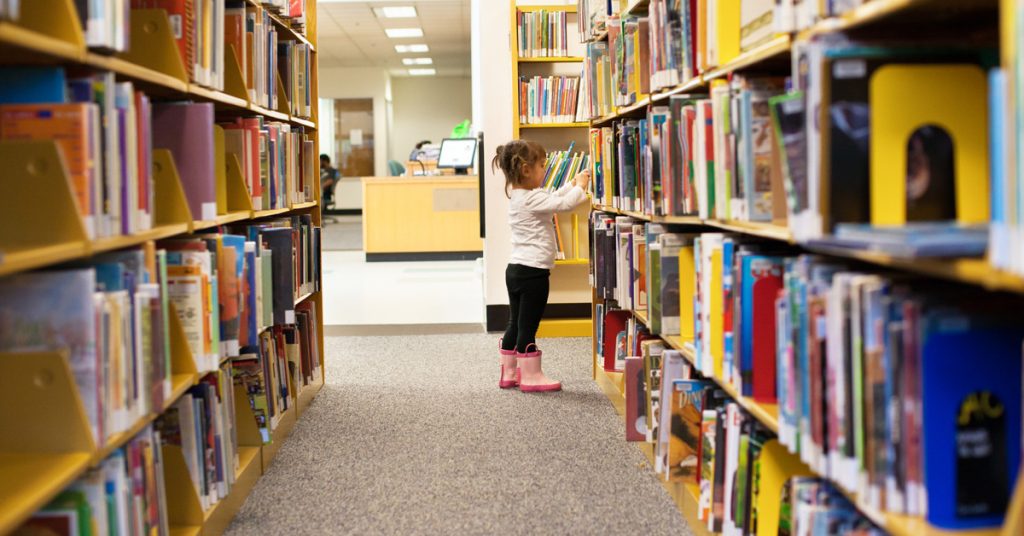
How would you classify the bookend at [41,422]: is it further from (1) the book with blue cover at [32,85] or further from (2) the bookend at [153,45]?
(2) the bookend at [153,45]

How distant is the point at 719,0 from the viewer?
2059 millimetres

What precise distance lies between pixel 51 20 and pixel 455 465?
1856 millimetres

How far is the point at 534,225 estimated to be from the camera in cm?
389

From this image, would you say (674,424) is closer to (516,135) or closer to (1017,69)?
(1017,69)

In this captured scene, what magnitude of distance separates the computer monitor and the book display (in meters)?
6.87

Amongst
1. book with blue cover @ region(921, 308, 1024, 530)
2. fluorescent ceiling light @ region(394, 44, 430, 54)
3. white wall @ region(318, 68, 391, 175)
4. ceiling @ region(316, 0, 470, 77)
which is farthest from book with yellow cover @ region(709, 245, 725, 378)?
white wall @ region(318, 68, 391, 175)

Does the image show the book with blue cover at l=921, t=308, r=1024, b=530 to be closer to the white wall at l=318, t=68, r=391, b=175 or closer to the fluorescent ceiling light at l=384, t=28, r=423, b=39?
the fluorescent ceiling light at l=384, t=28, r=423, b=39

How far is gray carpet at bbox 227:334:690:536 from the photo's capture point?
2.44 metres

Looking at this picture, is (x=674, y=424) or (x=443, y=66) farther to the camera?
(x=443, y=66)

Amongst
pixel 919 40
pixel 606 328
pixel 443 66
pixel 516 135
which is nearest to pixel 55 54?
pixel 919 40

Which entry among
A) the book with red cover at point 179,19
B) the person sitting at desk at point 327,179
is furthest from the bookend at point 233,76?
the person sitting at desk at point 327,179

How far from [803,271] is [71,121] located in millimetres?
1274

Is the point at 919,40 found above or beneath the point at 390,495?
above

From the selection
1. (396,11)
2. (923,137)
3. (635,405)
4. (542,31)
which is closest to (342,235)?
(396,11)
